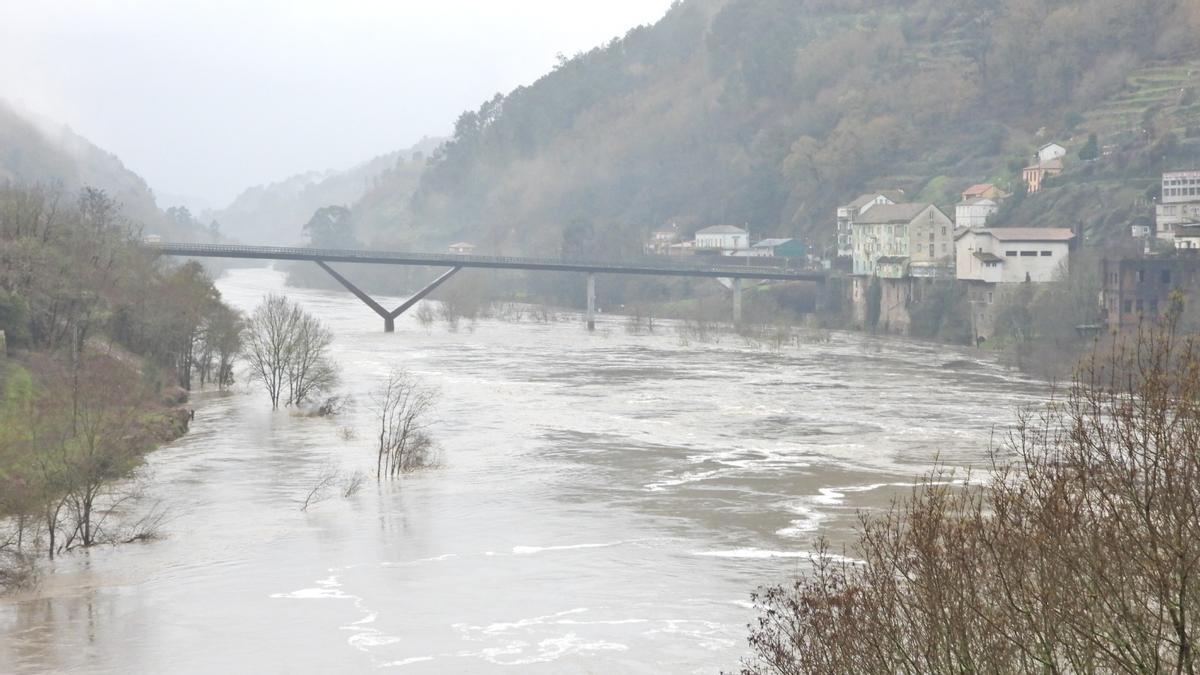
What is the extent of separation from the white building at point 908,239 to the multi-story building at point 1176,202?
1048 centimetres

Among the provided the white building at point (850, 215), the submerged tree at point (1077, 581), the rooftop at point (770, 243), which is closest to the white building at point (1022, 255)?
the white building at point (850, 215)

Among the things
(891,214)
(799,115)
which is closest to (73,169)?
(799,115)

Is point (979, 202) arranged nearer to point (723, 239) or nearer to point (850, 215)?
point (850, 215)

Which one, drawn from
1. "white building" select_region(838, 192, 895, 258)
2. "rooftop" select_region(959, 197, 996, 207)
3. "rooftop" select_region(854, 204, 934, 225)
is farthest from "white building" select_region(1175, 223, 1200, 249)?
"white building" select_region(838, 192, 895, 258)

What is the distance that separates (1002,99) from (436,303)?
37.3 metres

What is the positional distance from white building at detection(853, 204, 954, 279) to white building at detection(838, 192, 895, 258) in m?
4.83

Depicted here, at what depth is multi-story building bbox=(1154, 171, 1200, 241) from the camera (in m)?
58.4

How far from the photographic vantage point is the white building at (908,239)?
68.5 metres

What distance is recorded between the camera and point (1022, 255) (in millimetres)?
60594

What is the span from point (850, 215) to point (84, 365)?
174 feet

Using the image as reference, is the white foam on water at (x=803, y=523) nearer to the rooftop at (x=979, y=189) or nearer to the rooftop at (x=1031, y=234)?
the rooftop at (x=1031, y=234)

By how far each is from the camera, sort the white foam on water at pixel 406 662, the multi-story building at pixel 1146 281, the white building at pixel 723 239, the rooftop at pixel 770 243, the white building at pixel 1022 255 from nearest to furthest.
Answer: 1. the white foam on water at pixel 406 662
2. the multi-story building at pixel 1146 281
3. the white building at pixel 1022 255
4. the rooftop at pixel 770 243
5. the white building at pixel 723 239

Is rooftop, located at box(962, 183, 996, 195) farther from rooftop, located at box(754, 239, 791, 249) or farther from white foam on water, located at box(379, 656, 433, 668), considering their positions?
white foam on water, located at box(379, 656, 433, 668)

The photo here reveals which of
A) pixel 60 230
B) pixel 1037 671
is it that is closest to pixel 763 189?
pixel 60 230
